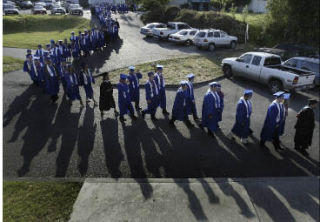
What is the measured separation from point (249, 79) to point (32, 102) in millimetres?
10925

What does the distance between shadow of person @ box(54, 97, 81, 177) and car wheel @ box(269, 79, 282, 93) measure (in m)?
9.23

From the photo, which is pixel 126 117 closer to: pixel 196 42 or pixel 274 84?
pixel 274 84

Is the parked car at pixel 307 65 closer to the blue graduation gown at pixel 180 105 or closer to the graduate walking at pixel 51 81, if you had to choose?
the blue graduation gown at pixel 180 105

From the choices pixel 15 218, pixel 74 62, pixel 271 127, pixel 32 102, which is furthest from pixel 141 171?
pixel 74 62

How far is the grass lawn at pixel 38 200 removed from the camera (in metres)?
5.38

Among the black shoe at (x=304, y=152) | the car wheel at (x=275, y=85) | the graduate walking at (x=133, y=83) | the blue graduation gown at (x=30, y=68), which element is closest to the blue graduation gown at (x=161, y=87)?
the graduate walking at (x=133, y=83)

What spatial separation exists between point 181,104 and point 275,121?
9.76 ft

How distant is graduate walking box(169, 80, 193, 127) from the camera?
881cm

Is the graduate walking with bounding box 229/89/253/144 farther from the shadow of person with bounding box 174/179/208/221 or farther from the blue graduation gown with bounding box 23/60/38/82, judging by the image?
the blue graduation gown with bounding box 23/60/38/82

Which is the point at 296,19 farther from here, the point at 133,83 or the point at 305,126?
the point at 133,83

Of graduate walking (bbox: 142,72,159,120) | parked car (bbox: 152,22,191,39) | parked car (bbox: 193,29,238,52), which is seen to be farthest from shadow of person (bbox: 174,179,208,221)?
parked car (bbox: 152,22,191,39)

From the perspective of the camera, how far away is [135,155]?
24.8 feet

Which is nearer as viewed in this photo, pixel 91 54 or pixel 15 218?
pixel 15 218

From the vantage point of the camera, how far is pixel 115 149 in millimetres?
7855
